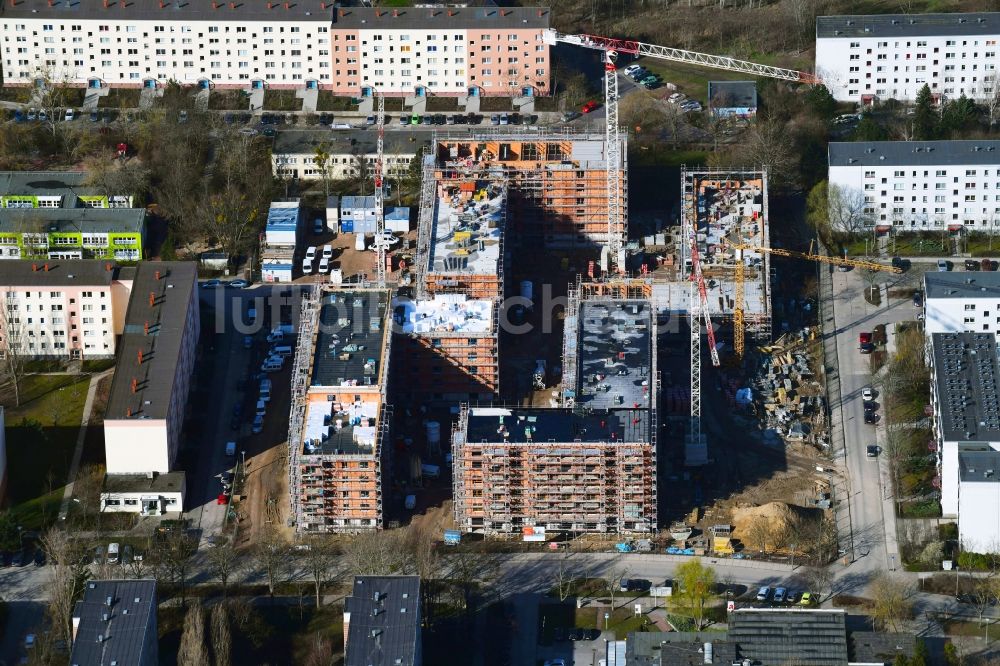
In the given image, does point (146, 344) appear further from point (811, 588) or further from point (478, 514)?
point (811, 588)

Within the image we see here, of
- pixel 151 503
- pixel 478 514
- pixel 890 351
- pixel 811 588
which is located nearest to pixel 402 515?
pixel 478 514

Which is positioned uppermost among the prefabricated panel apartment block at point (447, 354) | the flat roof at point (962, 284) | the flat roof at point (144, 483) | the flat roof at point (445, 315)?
the flat roof at point (962, 284)

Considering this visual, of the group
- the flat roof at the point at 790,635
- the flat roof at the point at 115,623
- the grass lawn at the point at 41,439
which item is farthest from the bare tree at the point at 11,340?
the flat roof at the point at 790,635

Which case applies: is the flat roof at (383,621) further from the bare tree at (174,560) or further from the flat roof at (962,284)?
the flat roof at (962,284)

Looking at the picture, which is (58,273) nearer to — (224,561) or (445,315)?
(445,315)

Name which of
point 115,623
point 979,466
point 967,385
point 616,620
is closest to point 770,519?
point 616,620

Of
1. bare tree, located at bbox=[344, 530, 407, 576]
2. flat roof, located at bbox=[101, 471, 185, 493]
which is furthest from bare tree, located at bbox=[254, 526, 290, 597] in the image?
flat roof, located at bbox=[101, 471, 185, 493]
